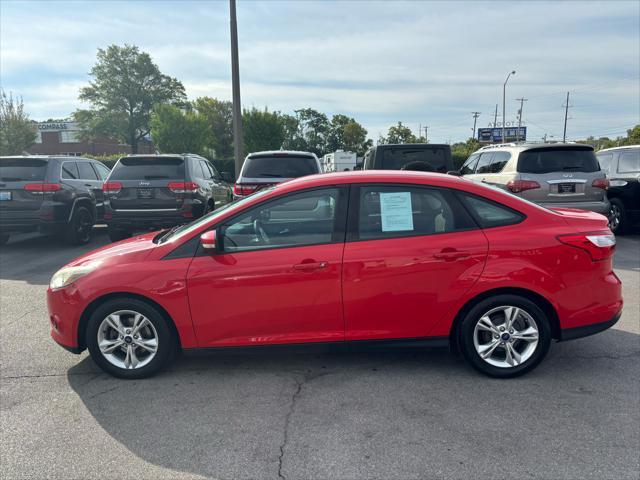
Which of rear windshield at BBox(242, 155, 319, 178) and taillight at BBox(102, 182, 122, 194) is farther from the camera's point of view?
rear windshield at BBox(242, 155, 319, 178)

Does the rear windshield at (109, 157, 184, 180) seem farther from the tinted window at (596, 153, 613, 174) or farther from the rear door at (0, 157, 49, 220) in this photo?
the tinted window at (596, 153, 613, 174)

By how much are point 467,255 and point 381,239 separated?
0.65 m

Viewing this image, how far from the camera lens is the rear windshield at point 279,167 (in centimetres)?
916

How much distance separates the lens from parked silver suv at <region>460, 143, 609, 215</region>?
27.4 ft

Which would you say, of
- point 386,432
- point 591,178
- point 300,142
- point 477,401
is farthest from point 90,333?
point 300,142

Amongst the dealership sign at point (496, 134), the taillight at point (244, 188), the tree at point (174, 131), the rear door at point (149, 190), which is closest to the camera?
the rear door at point (149, 190)

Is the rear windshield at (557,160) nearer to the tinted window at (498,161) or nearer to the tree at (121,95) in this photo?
the tinted window at (498,161)

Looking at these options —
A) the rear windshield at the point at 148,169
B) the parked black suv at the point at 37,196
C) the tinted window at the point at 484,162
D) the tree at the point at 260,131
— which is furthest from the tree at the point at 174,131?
the tinted window at the point at 484,162

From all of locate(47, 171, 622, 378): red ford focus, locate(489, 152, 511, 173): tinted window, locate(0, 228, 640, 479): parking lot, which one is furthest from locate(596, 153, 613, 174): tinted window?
locate(47, 171, 622, 378): red ford focus

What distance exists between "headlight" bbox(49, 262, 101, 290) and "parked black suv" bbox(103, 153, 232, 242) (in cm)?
496

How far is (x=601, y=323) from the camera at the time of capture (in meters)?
3.72

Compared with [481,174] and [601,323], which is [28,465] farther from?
[481,174]

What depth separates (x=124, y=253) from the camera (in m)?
3.81

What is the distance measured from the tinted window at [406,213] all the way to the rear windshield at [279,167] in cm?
549
